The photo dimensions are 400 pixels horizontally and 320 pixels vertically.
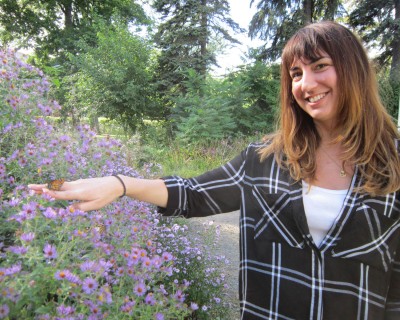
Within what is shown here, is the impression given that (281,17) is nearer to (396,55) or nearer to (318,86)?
(396,55)

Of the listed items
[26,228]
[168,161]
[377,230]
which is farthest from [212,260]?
[168,161]

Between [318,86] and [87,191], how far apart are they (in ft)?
2.83

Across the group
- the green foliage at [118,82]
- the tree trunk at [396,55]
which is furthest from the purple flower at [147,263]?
the tree trunk at [396,55]

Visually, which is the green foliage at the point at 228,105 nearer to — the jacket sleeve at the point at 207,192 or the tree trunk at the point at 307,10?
the tree trunk at the point at 307,10

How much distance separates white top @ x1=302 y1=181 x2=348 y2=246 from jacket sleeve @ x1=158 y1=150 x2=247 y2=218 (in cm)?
30

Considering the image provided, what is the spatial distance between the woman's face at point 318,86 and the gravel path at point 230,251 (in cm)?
182

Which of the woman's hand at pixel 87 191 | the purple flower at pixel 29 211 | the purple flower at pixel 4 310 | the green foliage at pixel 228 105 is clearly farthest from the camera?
the green foliage at pixel 228 105

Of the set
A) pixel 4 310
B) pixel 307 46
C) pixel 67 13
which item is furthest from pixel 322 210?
pixel 67 13

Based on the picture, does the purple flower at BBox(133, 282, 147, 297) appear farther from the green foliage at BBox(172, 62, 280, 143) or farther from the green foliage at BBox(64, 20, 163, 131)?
the green foliage at BBox(64, 20, 163, 131)

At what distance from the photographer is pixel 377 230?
1236 mm

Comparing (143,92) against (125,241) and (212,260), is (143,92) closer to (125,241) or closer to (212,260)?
(212,260)

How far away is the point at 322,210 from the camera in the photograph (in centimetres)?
129

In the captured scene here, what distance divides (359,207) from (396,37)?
42.6 feet

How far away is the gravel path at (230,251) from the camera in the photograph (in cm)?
290
